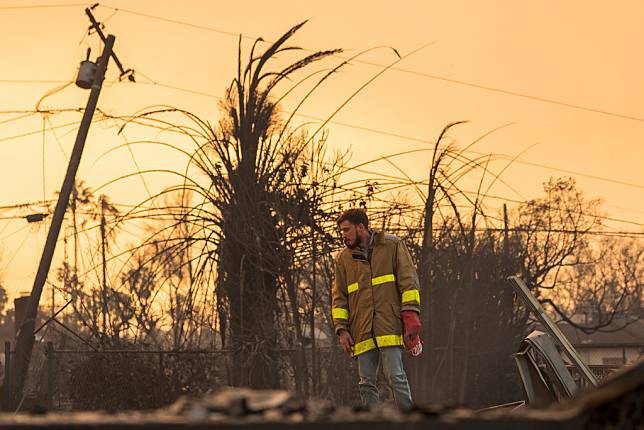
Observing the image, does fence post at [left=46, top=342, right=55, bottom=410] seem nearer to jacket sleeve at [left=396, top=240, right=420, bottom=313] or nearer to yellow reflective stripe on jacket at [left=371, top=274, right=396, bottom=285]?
yellow reflective stripe on jacket at [left=371, top=274, right=396, bottom=285]

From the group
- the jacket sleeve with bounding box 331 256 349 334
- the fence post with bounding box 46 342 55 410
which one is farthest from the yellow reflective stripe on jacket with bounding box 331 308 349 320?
the fence post with bounding box 46 342 55 410

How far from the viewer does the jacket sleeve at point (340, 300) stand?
7.91 m

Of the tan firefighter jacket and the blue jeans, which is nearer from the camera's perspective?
the blue jeans

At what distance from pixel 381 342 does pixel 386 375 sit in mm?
237

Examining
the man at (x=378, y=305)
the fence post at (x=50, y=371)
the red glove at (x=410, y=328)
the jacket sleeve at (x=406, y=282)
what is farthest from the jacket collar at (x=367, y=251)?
the fence post at (x=50, y=371)

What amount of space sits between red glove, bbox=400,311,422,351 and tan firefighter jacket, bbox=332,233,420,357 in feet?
0.16

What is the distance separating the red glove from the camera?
24.8ft

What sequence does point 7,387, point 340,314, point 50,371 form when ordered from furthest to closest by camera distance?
point 7,387 → point 50,371 → point 340,314

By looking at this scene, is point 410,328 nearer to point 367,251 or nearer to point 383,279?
point 383,279

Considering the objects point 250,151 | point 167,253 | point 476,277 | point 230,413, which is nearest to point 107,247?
point 167,253

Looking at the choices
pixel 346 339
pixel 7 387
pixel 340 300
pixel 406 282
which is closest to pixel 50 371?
pixel 7 387

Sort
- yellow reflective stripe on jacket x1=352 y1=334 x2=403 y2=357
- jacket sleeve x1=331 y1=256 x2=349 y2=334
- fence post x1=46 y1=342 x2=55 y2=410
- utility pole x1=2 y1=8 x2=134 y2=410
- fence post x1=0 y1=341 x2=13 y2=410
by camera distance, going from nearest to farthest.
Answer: yellow reflective stripe on jacket x1=352 y1=334 x2=403 y2=357 < jacket sleeve x1=331 y1=256 x2=349 y2=334 < fence post x1=46 y1=342 x2=55 y2=410 < fence post x1=0 y1=341 x2=13 y2=410 < utility pole x1=2 y1=8 x2=134 y2=410

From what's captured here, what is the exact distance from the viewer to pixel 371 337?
773 cm

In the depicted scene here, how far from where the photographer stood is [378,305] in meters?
7.70
